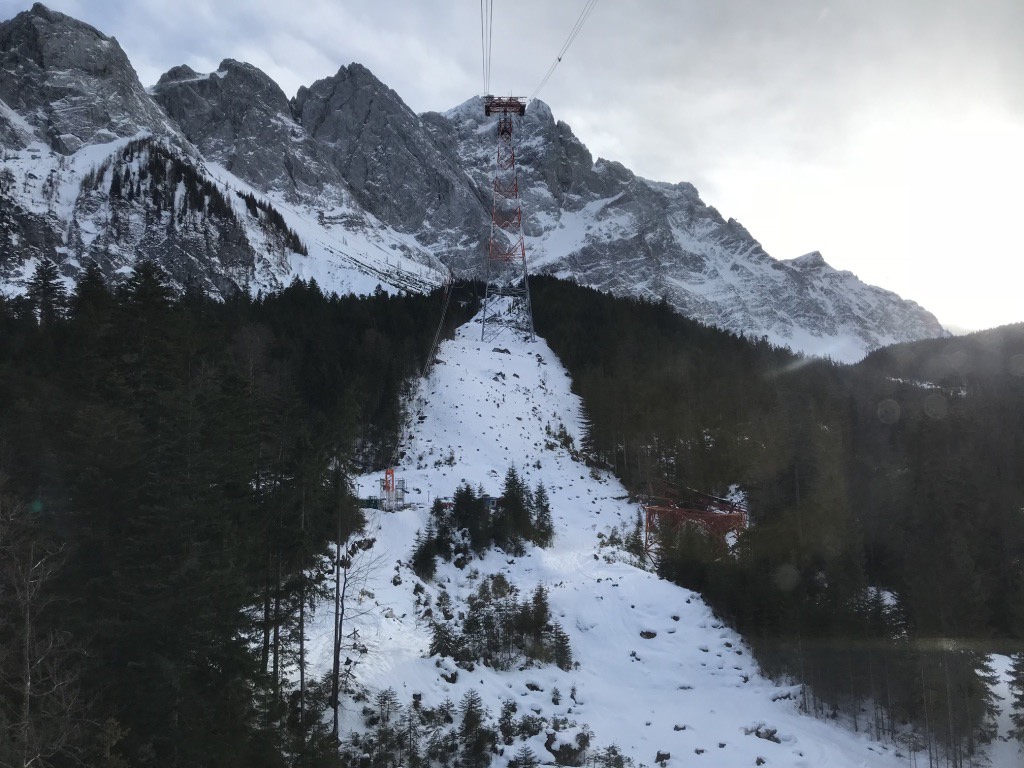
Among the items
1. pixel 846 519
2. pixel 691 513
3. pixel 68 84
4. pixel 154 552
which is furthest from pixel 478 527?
pixel 68 84

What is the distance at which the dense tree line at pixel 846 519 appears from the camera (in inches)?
933

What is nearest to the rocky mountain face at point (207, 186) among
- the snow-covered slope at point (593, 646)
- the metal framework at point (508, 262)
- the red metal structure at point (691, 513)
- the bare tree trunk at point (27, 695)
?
the metal framework at point (508, 262)

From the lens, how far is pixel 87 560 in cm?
1488

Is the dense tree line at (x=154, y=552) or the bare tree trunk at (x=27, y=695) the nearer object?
the bare tree trunk at (x=27, y=695)

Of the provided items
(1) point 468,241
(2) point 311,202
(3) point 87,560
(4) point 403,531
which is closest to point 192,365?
(4) point 403,531

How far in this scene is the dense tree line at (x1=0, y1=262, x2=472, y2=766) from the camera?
455 inches

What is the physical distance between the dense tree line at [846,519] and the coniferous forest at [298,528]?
0.15 meters

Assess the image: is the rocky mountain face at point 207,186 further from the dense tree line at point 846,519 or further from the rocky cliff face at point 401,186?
the dense tree line at point 846,519

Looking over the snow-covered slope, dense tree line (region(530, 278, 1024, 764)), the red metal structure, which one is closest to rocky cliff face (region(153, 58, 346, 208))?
dense tree line (region(530, 278, 1024, 764))

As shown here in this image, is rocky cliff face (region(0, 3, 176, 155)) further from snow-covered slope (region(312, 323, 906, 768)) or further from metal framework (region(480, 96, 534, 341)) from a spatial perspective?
snow-covered slope (region(312, 323, 906, 768))

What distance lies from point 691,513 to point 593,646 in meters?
13.1

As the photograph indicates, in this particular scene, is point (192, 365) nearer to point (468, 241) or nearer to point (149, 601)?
point (149, 601)

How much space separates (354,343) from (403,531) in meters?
25.1

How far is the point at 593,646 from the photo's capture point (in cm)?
2984
